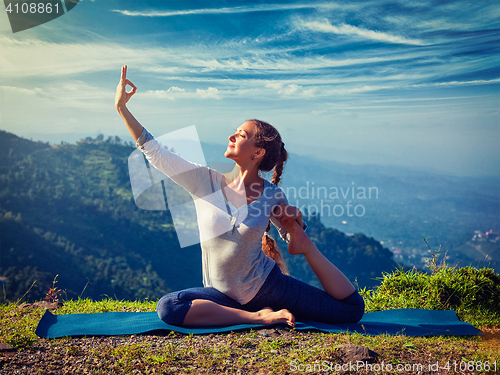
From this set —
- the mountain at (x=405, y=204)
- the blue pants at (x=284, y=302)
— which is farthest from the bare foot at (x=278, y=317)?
the mountain at (x=405, y=204)

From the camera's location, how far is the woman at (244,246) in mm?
2766

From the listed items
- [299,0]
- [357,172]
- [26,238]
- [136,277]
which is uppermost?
[299,0]

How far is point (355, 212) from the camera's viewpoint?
155 ft

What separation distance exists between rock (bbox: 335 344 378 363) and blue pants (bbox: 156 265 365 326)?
0.70 m

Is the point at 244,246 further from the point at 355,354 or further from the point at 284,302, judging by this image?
the point at 355,354

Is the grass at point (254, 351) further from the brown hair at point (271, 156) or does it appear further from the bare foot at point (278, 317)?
the brown hair at point (271, 156)

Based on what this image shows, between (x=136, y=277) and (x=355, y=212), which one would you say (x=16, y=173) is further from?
(x=355, y=212)

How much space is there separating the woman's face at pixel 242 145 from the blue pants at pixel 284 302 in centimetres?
92

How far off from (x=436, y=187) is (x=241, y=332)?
5126 centimetres

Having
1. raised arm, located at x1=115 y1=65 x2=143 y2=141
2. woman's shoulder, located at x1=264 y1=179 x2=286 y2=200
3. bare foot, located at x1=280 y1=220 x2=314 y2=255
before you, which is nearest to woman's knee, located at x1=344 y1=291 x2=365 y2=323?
bare foot, located at x1=280 y1=220 x2=314 y2=255

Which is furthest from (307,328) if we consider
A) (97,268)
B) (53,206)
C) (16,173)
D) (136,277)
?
(16,173)

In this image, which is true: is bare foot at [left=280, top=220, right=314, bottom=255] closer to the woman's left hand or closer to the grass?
the woman's left hand

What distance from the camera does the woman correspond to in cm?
277

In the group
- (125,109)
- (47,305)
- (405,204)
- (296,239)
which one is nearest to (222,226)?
(296,239)
